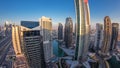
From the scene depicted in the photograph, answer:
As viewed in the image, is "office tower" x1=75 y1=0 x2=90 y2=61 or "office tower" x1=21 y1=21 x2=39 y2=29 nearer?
"office tower" x1=21 y1=21 x2=39 y2=29

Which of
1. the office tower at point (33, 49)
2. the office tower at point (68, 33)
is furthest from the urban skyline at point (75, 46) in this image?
the office tower at point (68, 33)

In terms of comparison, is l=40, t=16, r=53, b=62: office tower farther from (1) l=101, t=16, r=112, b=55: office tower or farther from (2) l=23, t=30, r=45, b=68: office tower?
(1) l=101, t=16, r=112, b=55: office tower

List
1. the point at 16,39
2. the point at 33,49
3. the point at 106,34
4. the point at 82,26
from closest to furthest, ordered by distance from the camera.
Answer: the point at 33,49 < the point at 82,26 < the point at 106,34 < the point at 16,39

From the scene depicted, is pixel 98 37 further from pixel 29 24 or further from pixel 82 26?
pixel 29 24

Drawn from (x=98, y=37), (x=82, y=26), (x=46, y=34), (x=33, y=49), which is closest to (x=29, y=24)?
(x=33, y=49)

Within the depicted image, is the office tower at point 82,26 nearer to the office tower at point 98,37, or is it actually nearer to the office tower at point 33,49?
the office tower at point 33,49

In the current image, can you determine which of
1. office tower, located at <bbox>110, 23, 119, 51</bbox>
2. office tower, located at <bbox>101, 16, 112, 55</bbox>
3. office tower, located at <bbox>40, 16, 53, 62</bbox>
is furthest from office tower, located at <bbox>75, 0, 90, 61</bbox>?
office tower, located at <bbox>110, 23, 119, 51</bbox>
